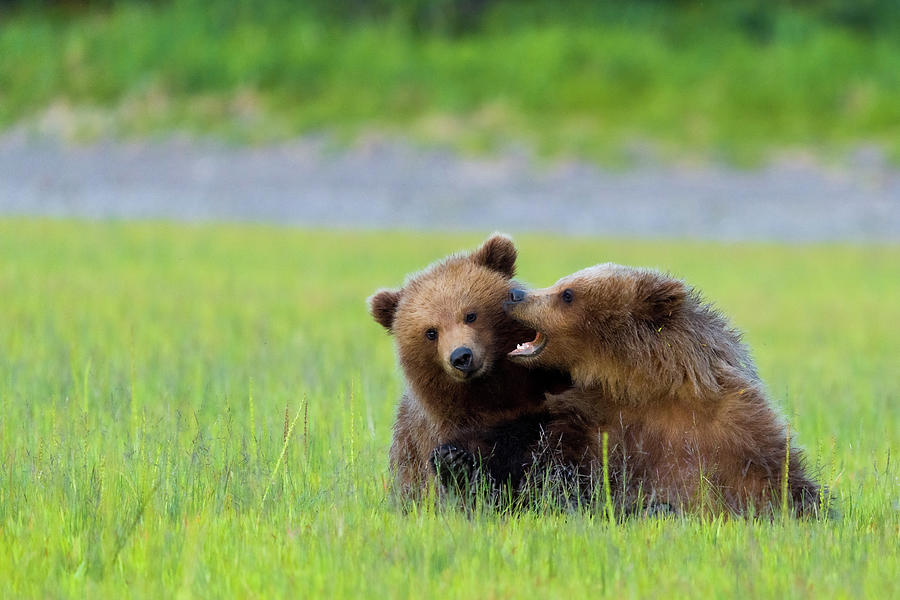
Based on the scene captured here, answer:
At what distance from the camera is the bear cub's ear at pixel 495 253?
257 inches

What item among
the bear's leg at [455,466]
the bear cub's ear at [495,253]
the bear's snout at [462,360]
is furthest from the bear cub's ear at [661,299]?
the bear cub's ear at [495,253]

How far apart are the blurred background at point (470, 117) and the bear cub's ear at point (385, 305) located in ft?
46.5

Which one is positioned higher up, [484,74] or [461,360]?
[484,74]

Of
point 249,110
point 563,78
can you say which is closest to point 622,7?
point 563,78

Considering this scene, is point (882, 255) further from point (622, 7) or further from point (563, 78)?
point (622, 7)

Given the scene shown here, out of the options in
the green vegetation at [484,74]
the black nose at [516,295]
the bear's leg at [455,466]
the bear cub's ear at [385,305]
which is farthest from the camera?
the green vegetation at [484,74]

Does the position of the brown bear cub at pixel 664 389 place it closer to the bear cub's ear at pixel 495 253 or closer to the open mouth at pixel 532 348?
the open mouth at pixel 532 348

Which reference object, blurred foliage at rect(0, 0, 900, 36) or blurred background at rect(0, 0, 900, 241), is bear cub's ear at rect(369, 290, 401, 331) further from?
blurred foliage at rect(0, 0, 900, 36)

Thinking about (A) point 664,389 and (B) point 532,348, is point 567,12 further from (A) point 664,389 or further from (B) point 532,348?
(A) point 664,389

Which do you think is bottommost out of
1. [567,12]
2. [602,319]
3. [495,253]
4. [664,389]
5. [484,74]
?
[664,389]

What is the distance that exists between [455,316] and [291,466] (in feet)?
3.22

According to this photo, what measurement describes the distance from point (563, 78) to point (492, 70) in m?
1.24

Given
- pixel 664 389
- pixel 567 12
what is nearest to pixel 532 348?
pixel 664 389

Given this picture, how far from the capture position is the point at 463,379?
19.0 feet
